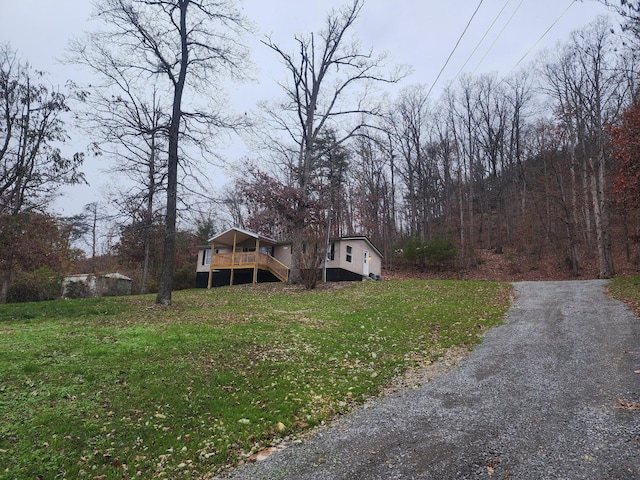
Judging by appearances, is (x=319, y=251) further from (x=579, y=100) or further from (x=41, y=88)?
(x=579, y=100)

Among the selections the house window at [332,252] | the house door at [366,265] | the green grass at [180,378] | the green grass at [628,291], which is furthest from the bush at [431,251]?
the green grass at [180,378]

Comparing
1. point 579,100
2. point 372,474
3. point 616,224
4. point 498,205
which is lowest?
point 372,474

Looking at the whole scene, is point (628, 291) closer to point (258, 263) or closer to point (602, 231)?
point (602, 231)

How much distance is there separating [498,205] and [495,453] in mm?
30162

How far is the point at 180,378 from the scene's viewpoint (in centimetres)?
520

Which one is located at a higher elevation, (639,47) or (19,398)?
(639,47)

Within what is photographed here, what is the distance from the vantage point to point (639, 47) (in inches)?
299

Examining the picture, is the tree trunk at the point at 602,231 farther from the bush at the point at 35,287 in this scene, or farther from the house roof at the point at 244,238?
the bush at the point at 35,287

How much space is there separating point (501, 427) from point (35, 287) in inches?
895

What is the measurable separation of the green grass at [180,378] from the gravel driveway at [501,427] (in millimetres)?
580

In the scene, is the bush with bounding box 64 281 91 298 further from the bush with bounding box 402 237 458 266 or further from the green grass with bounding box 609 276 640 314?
the green grass with bounding box 609 276 640 314

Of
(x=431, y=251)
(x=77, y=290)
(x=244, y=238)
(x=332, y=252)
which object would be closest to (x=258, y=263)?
(x=244, y=238)

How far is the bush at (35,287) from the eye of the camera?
60.4 feet

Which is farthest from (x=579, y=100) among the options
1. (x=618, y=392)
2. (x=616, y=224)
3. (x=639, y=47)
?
(x=618, y=392)
